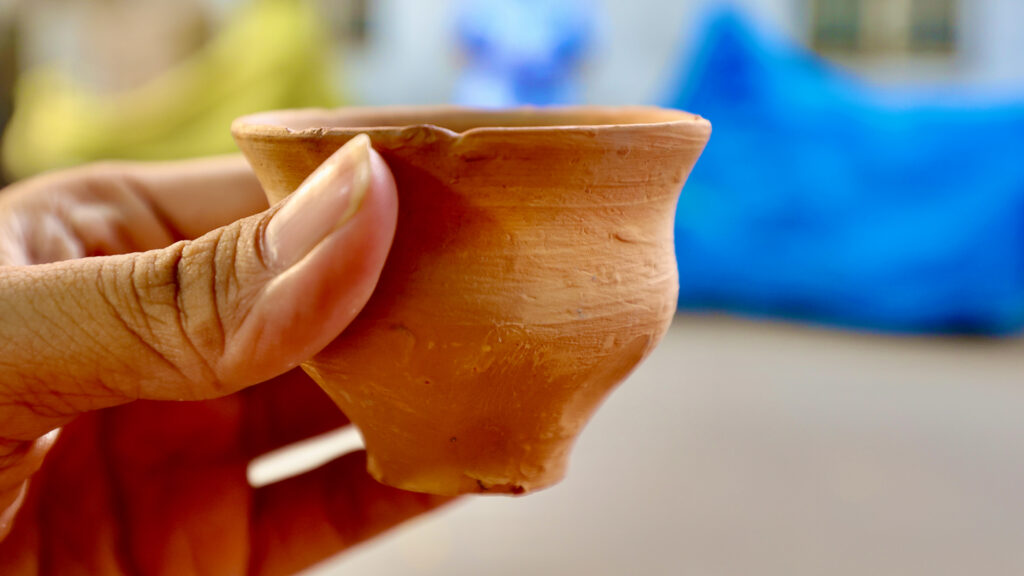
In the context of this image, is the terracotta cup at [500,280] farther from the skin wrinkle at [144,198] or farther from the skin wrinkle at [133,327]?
the skin wrinkle at [144,198]

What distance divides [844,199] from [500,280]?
2287 mm

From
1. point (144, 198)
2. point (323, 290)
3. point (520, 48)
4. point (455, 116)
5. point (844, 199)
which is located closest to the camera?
point (323, 290)

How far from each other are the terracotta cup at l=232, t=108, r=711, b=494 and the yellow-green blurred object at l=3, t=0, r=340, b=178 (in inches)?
120

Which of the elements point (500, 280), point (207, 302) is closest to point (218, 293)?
point (207, 302)

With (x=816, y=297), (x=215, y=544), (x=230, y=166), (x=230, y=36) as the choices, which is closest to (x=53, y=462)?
(x=215, y=544)

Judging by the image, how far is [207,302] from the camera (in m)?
0.61

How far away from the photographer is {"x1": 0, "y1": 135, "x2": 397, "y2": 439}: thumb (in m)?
0.57

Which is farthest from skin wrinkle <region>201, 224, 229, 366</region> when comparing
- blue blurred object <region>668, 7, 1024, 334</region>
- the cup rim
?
blue blurred object <region>668, 7, 1024, 334</region>

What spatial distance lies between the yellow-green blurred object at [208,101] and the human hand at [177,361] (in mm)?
2636

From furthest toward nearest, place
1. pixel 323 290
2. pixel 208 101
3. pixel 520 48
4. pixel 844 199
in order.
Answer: pixel 520 48 < pixel 208 101 < pixel 844 199 < pixel 323 290

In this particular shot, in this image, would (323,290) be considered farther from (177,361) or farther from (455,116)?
(455,116)

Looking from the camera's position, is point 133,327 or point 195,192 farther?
point 195,192

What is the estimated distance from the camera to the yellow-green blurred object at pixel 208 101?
3646 mm

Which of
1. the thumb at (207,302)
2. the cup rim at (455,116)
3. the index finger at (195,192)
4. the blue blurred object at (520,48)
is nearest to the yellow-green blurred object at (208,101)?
the blue blurred object at (520,48)
